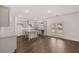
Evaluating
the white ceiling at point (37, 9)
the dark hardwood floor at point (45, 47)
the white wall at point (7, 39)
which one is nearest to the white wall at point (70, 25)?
the white ceiling at point (37, 9)

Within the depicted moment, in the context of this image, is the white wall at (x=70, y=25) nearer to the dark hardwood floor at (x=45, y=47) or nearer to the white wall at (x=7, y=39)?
the dark hardwood floor at (x=45, y=47)

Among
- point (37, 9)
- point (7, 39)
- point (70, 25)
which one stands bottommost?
point (7, 39)

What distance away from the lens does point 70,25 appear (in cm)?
539

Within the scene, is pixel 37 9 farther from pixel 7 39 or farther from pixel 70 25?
pixel 70 25

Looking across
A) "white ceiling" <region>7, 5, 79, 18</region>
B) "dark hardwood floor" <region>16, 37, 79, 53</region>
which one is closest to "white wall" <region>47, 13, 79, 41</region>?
"white ceiling" <region>7, 5, 79, 18</region>

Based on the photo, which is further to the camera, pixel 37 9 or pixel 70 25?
pixel 70 25

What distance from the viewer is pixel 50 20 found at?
604 centimetres

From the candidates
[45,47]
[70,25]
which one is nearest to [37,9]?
[45,47]

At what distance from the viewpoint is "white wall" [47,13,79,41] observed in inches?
198

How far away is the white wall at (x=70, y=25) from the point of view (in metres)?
5.03
